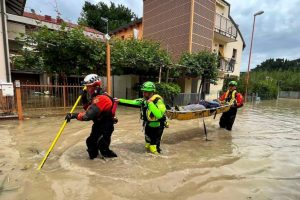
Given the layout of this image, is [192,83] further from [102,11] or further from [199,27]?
[102,11]

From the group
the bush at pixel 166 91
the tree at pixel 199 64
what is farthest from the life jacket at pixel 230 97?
the tree at pixel 199 64

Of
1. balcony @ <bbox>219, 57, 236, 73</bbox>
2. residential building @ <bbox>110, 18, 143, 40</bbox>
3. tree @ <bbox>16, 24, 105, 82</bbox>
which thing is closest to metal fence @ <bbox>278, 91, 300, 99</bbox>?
balcony @ <bbox>219, 57, 236, 73</bbox>

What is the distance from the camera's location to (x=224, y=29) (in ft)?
62.1

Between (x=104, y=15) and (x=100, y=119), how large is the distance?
3623 centimetres

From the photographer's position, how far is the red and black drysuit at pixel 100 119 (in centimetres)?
359

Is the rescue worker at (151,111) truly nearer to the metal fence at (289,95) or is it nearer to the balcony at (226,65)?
the balcony at (226,65)

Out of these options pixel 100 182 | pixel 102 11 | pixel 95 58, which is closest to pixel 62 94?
pixel 95 58

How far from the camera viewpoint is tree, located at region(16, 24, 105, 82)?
387 inches

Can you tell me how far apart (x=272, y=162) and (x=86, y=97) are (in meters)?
4.37

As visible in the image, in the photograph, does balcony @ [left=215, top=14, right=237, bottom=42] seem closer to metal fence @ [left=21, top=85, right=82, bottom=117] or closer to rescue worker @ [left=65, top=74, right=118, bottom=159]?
metal fence @ [left=21, top=85, right=82, bottom=117]

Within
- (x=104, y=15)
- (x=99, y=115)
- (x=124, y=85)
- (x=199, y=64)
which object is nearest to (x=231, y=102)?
(x=99, y=115)

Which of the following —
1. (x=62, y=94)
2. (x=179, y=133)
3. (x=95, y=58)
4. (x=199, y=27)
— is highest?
(x=199, y=27)

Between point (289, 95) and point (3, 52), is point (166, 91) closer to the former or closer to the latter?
point (3, 52)

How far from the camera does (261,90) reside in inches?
920
